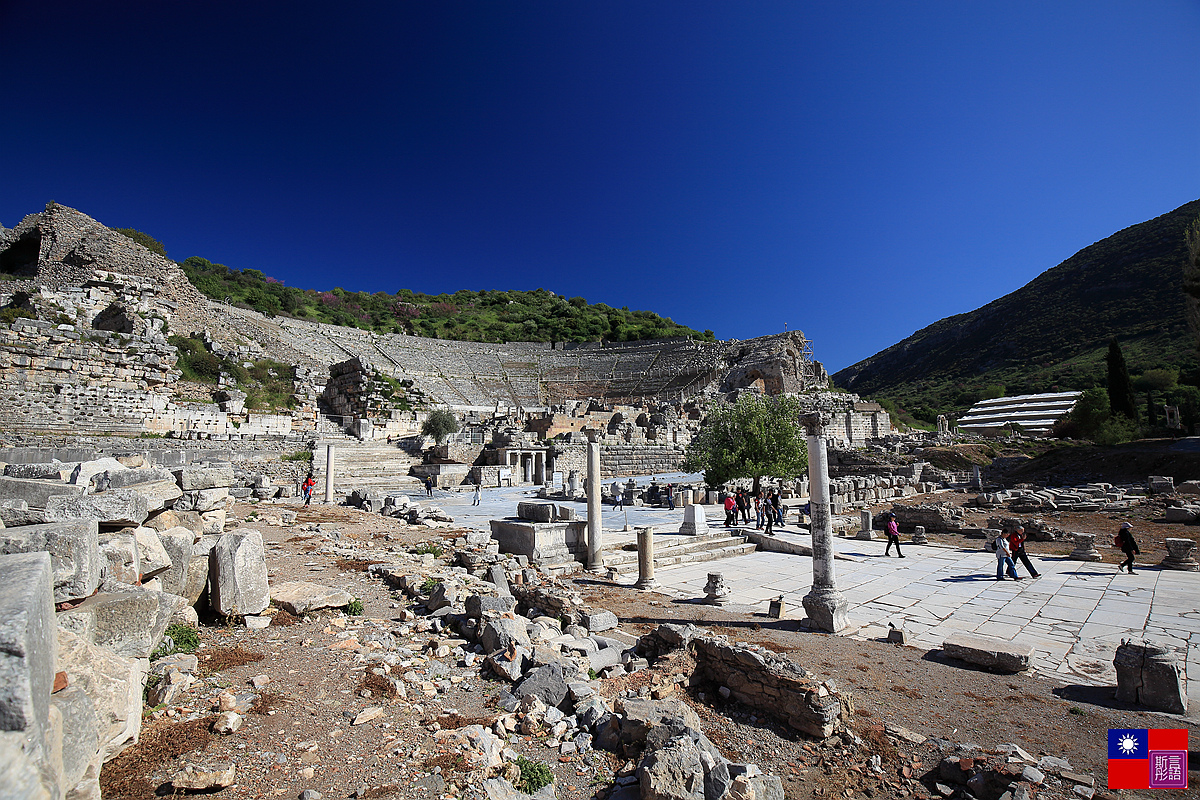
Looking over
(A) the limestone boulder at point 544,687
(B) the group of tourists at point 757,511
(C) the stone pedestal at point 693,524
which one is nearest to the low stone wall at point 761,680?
(A) the limestone boulder at point 544,687

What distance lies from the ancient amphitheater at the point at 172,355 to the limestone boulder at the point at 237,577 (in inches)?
758

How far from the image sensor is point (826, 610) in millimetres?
7352

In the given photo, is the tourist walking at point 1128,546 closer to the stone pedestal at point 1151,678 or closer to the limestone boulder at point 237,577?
the stone pedestal at point 1151,678

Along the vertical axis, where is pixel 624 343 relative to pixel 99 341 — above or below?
above

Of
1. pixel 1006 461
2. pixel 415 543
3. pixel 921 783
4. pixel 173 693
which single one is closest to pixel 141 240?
pixel 415 543

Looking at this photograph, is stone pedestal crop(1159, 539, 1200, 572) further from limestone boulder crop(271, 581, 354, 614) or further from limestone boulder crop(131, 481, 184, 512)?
limestone boulder crop(131, 481, 184, 512)

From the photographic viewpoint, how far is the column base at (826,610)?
7.29 metres

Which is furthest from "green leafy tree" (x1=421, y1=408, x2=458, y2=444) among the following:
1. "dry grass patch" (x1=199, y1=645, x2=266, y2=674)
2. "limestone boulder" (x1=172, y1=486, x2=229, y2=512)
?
"dry grass patch" (x1=199, y1=645, x2=266, y2=674)

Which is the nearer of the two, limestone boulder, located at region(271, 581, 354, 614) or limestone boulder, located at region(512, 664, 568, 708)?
limestone boulder, located at region(512, 664, 568, 708)

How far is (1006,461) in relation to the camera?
120 feet

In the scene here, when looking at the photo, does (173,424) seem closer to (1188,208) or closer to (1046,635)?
(1046,635)

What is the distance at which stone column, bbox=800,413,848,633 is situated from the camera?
7371mm

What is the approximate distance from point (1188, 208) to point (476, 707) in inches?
Result: 4302

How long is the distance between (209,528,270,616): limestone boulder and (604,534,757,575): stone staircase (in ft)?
23.9
